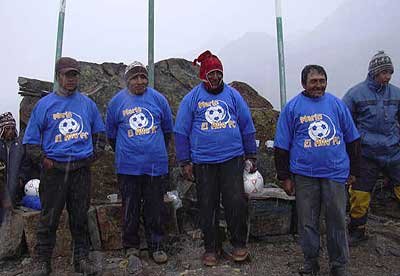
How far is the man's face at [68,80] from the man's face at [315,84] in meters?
2.30

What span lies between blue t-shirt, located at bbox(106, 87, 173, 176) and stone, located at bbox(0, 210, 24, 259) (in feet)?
4.83

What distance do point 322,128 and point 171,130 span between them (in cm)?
171

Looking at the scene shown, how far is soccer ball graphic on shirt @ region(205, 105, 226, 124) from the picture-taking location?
4.23 m

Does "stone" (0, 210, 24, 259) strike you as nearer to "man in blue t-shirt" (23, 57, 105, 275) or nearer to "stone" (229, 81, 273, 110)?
"man in blue t-shirt" (23, 57, 105, 275)

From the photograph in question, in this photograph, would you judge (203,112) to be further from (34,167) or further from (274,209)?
(34,167)

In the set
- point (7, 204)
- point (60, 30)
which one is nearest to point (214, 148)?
point (7, 204)

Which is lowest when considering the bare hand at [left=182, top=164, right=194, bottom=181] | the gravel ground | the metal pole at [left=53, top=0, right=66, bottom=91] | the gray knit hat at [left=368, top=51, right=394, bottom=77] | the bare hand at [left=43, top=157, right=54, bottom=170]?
the gravel ground

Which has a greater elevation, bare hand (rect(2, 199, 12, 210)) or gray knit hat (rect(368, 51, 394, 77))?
gray knit hat (rect(368, 51, 394, 77))

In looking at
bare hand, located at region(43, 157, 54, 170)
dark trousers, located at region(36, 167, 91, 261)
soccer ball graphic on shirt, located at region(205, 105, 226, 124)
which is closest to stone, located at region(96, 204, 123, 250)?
dark trousers, located at region(36, 167, 91, 261)

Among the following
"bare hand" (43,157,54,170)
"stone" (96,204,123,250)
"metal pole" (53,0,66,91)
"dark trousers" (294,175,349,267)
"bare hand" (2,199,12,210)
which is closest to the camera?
"dark trousers" (294,175,349,267)

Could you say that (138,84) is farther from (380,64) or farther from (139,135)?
(380,64)

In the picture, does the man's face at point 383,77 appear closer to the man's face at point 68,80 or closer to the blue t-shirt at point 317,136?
the blue t-shirt at point 317,136

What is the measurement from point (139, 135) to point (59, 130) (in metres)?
0.80

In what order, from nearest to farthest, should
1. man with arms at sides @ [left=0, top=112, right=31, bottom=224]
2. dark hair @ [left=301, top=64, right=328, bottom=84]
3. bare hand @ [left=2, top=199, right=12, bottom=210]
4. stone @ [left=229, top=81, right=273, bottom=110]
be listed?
1. dark hair @ [left=301, top=64, right=328, bottom=84]
2. bare hand @ [left=2, top=199, right=12, bottom=210]
3. man with arms at sides @ [left=0, top=112, right=31, bottom=224]
4. stone @ [left=229, top=81, right=273, bottom=110]
